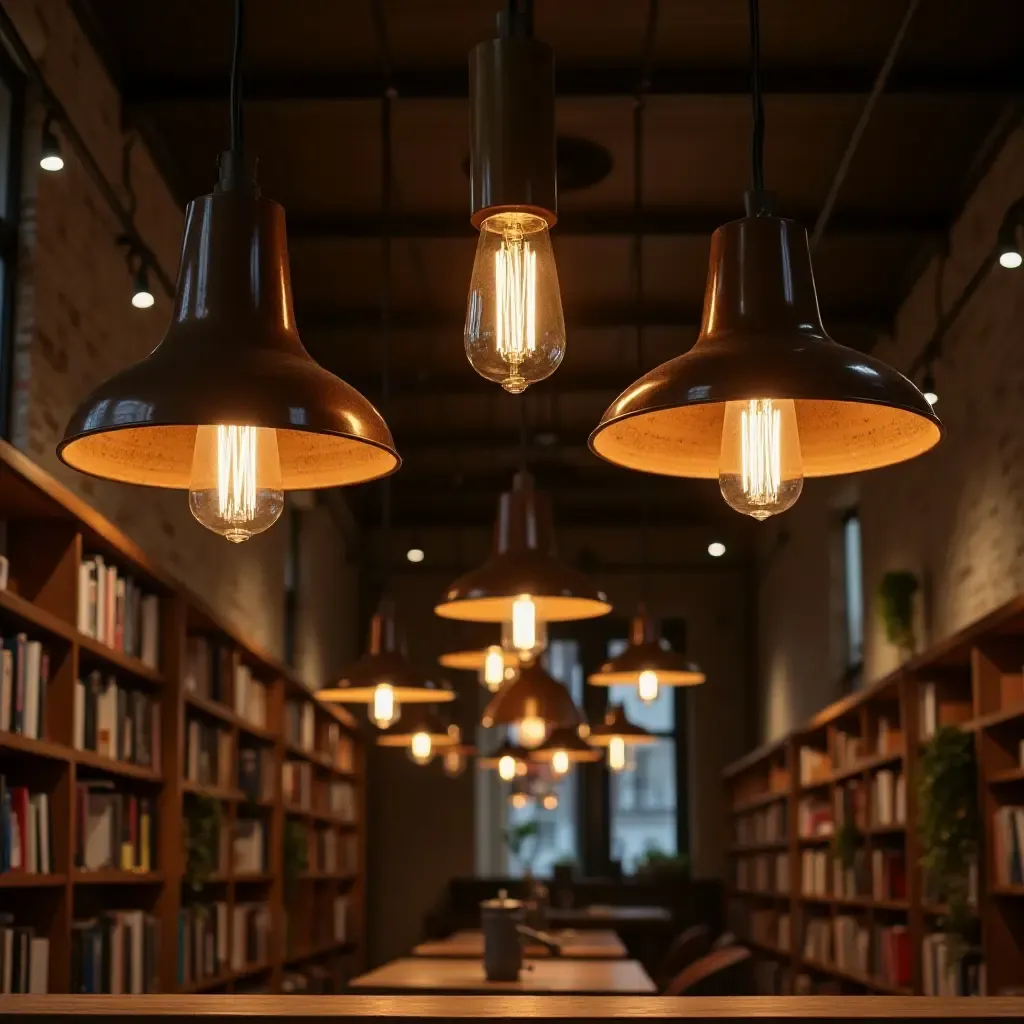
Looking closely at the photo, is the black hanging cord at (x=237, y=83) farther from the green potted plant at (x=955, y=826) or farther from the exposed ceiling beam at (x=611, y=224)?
the exposed ceiling beam at (x=611, y=224)

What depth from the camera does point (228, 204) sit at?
2350 millimetres

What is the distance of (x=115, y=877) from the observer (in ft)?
19.7

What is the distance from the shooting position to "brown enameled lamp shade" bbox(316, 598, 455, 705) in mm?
6273

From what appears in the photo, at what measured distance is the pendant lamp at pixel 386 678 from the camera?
6277 mm

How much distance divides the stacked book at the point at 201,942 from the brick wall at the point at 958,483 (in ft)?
13.3

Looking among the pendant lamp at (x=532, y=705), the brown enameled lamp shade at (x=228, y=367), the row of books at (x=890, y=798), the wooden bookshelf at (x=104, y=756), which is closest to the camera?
the brown enameled lamp shade at (x=228, y=367)

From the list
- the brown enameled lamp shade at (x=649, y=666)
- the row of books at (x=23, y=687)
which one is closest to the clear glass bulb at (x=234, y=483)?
the row of books at (x=23, y=687)

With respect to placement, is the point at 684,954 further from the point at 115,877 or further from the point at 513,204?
the point at 513,204

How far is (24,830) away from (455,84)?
3876 mm

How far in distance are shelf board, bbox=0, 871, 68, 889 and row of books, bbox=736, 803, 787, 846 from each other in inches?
320

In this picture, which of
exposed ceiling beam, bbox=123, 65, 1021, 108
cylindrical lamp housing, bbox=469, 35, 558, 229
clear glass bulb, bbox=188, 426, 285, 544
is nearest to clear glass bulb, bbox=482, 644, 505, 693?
exposed ceiling beam, bbox=123, 65, 1021, 108

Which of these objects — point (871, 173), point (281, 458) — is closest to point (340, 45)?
point (871, 173)

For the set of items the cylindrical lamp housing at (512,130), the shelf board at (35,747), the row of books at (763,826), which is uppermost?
the cylindrical lamp housing at (512,130)

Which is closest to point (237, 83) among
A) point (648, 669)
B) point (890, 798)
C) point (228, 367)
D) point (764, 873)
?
point (228, 367)
